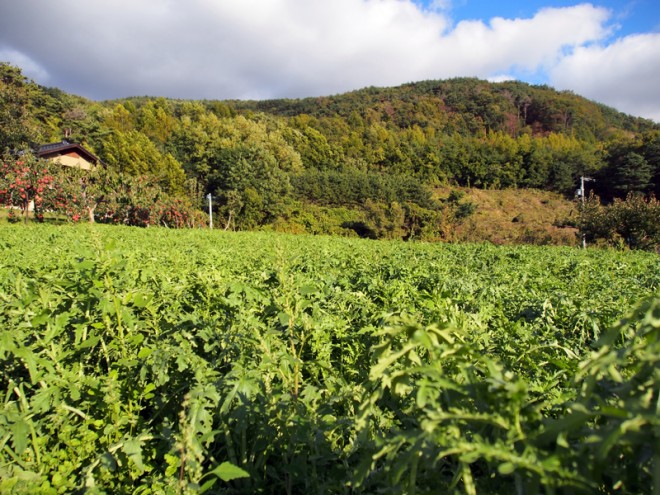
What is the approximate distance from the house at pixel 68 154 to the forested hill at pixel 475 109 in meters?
61.3

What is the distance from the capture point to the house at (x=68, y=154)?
35500 millimetres

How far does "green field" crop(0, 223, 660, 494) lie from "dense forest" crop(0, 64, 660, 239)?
118ft

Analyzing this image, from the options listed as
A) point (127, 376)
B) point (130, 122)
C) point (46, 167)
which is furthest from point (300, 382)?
point (130, 122)

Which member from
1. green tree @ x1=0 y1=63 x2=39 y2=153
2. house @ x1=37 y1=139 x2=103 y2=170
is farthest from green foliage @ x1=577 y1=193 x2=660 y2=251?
green tree @ x1=0 y1=63 x2=39 y2=153

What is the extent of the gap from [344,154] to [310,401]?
71921 mm

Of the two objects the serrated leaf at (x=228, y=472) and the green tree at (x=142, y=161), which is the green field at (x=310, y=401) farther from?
the green tree at (x=142, y=161)

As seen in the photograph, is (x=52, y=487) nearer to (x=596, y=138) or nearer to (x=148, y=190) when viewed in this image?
(x=148, y=190)

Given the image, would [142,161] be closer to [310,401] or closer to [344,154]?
[344,154]

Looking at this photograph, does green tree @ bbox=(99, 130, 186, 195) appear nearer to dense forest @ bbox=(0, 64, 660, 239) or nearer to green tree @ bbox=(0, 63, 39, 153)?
dense forest @ bbox=(0, 64, 660, 239)

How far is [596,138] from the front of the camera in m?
84.3

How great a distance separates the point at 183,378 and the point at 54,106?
2738 inches

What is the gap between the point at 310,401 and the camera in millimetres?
2082

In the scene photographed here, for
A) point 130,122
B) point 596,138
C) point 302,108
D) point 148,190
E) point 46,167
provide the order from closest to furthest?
point 46,167
point 148,190
point 130,122
point 596,138
point 302,108

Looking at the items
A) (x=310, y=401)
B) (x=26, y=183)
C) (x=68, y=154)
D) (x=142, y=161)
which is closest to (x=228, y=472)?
(x=310, y=401)
